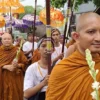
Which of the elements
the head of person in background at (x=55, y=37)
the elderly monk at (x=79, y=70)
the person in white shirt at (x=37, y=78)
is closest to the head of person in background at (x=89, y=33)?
the elderly monk at (x=79, y=70)

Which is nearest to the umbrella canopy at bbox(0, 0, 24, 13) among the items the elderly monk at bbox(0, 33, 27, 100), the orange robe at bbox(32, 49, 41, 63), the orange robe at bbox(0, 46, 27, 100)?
the orange robe at bbox(32, 49, 41, 63)

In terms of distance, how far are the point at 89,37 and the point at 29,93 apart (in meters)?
1.54

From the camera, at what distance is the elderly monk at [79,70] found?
2619 mm

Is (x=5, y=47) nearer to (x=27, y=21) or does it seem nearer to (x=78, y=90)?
(x=78, y=90)

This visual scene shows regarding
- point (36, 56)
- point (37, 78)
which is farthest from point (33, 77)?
point (36, 56)

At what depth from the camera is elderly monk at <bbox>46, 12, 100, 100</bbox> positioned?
262 centimetres

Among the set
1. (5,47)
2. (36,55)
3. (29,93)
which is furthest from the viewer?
(36,55)

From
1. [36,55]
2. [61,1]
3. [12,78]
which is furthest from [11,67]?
[61,1]

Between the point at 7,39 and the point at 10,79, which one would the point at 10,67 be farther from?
the point at 7,39

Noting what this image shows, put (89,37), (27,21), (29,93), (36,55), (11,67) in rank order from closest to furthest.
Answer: (89,37) → (29,93) → (11,67) → (36,55) → (27,21)

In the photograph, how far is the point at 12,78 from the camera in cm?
705

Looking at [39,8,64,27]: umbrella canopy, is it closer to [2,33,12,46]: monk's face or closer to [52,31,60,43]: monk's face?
[52,31,60,43]: monk's face

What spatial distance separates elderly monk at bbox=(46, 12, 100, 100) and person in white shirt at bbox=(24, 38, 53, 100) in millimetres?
1042

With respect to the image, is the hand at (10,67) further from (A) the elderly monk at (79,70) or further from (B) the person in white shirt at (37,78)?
(A) the elderly monk at (79,70)
